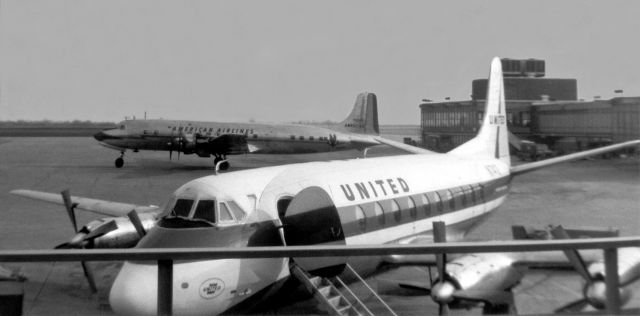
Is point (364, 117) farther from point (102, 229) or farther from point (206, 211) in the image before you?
point (206, 211)

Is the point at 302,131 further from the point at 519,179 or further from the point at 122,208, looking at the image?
the point at 122,208

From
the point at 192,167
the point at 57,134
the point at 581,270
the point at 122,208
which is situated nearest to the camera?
the point at 581,270

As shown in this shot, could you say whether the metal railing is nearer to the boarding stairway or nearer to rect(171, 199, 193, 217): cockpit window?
the boarding stairway

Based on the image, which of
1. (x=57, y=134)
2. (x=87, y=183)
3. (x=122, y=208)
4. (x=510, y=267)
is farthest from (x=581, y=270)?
(x=57, y=134)

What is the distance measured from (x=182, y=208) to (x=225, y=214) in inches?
22.9

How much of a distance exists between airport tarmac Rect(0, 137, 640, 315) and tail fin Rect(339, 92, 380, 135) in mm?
1320

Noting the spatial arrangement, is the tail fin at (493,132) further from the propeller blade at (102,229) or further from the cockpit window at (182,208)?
the cockpit window at (182,208)

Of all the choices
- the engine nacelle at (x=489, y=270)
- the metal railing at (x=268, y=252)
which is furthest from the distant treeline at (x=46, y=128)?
the metal railing at (x=268, y=252)

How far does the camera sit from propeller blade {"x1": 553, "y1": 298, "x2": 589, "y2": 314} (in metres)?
3.58

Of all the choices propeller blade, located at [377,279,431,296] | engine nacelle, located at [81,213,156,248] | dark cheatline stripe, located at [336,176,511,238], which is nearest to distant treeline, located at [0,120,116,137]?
engine nacelle, located at [81,213,156,248]

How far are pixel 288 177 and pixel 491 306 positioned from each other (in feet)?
19.4

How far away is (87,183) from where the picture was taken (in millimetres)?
26188

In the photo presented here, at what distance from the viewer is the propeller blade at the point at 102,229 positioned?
37.3ft

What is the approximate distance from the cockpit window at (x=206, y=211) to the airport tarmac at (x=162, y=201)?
1547 mm
